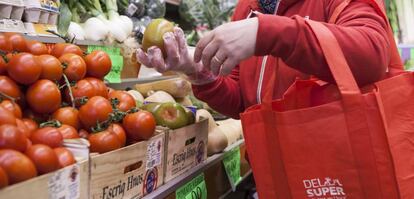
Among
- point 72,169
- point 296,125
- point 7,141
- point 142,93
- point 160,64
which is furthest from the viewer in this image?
point 142,93

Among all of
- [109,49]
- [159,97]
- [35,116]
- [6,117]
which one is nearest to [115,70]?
[109,49]

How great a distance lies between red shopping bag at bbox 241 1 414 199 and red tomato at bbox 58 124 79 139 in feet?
1.41

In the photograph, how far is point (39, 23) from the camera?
164 centimetres

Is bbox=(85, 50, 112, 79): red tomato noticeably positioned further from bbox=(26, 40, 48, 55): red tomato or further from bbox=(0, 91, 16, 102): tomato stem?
bbox=(0, 91, 16, 102): tomato stem

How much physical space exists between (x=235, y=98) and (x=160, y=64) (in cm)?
38

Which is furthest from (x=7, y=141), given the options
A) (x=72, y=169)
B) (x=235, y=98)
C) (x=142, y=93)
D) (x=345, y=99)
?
(x=142, y=93)

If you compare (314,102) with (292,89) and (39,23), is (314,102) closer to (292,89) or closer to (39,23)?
(292,89)

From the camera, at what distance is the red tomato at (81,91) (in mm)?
1174

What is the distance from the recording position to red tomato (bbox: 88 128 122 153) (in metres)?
1.07

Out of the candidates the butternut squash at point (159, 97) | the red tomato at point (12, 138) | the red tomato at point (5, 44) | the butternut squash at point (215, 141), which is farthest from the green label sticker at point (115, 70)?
the red tomato at point (12, 138)

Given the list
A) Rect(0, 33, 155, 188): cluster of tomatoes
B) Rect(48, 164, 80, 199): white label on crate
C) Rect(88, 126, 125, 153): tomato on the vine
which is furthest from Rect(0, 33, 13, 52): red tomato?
Rect(48, 164, 80, 199): white label on crate

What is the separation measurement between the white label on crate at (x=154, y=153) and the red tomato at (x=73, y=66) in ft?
0.89

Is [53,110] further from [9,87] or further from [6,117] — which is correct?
[6,117]

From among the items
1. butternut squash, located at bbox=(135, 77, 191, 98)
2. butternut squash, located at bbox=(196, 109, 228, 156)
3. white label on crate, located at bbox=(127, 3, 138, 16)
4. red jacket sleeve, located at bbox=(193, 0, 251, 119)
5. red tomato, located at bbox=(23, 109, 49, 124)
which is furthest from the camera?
white label on crate, located at bbox=(127, 3, 138, 16)
